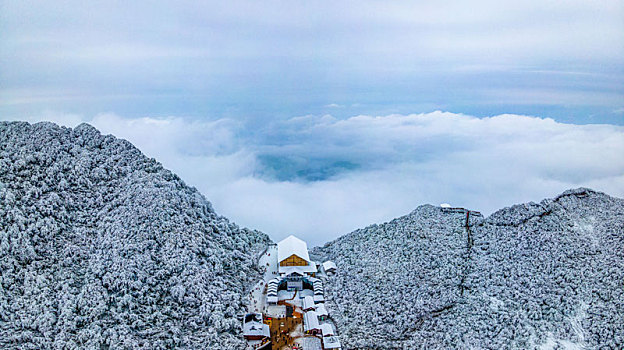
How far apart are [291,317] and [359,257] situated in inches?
331

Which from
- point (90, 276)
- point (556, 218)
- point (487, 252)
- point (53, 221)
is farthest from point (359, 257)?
point (53, 221)

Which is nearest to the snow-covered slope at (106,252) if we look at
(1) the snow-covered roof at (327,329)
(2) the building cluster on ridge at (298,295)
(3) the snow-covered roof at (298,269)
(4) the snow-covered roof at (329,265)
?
(2) the building cluster on ridge at (298,295)

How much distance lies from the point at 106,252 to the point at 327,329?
14471 millimetres

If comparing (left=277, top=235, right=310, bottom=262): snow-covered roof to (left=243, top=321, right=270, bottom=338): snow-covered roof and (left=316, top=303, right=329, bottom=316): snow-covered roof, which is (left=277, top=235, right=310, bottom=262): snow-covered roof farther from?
(left=243, top=321, right=270, bottom=338): snow-covered roof

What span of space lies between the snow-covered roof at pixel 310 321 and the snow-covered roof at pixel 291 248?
23.7ft

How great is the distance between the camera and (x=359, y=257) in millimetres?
37094

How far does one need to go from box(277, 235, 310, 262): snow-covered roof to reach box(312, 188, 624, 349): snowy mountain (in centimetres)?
209

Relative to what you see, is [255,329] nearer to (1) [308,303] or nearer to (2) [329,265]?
(1) [308,303]

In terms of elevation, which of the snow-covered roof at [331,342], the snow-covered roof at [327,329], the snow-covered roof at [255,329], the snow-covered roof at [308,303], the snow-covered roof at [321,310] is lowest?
the snow-covered roof at [331,342]

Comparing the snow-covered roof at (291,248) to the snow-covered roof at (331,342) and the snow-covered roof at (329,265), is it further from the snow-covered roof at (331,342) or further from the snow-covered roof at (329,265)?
the snow-covered roof at (331,342)

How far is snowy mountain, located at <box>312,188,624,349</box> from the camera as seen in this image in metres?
26.2

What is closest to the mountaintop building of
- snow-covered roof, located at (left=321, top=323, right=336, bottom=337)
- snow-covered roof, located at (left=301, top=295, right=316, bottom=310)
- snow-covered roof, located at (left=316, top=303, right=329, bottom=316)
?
snow-covered roof, located at (left=301, top=295, right=316, bottom=310)

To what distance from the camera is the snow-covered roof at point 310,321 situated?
2904 centimetres

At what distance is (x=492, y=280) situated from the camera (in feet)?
98.3
